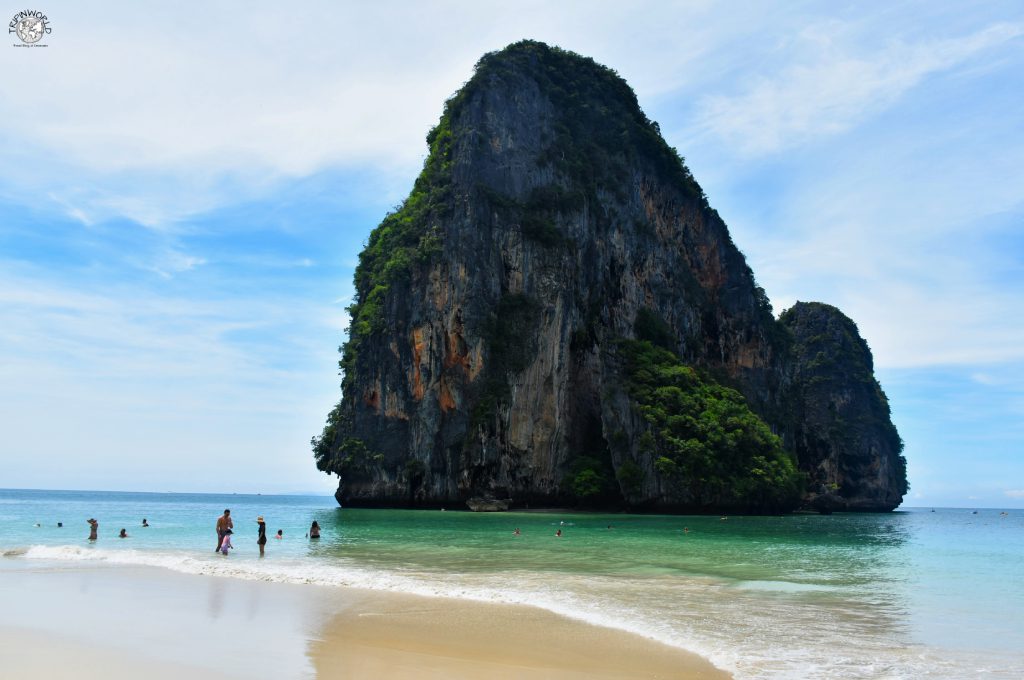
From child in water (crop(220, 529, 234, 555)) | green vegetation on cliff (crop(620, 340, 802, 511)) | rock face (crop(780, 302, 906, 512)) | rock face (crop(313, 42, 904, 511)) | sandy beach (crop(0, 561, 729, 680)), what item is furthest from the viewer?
rock face (crop(780, 302, 906, 512))

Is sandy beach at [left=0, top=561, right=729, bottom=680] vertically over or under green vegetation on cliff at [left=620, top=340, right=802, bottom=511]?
under

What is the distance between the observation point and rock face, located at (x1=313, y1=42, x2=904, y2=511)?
5219cm

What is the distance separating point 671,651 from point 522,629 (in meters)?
2.07

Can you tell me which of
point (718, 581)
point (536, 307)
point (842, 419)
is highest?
point (536, 307)

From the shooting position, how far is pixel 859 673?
27.2 ft

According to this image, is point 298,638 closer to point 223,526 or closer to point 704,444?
point 223,526

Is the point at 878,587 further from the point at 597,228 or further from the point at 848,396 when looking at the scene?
the point at 848,396

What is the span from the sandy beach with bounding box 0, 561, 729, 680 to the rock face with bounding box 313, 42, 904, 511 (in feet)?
128

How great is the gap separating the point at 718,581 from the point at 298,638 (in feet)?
30.8

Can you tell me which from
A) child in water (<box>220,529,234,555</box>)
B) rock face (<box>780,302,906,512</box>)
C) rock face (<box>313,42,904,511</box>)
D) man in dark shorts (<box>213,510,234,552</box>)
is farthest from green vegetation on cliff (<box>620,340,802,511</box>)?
child in water (<box>220,529,234,555</box>)

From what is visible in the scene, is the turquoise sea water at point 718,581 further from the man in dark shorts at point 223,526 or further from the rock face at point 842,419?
the rock face at point 842,419

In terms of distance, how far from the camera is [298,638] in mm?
9258

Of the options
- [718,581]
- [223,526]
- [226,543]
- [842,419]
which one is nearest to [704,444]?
[718,581]

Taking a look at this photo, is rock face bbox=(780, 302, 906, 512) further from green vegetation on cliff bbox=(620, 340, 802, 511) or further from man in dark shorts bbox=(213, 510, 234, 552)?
man in dark shorts bbox=(213, 510, 234, 552)
